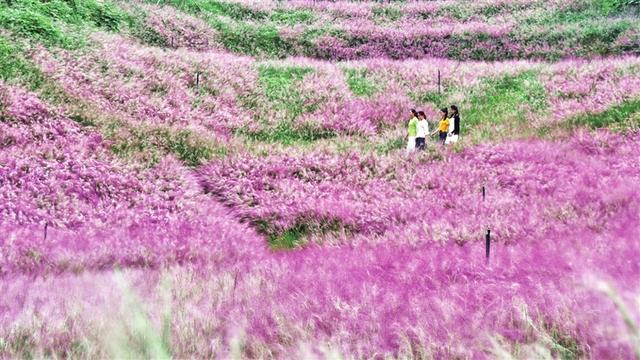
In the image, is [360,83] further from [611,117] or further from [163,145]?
[163,145]

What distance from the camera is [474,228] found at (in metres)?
9.52

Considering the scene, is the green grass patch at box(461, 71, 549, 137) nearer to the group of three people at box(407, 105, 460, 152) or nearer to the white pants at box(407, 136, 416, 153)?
the group of three people at box(407, 105, 460, 152)

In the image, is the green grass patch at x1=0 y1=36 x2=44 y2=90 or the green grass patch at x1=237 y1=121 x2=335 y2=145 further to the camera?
the green grass patch at x1=237 y1=121 x2=335 y2=145

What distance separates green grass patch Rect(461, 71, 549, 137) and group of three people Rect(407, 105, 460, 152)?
0.97m

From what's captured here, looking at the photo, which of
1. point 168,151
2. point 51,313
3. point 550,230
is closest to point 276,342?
point 51,313

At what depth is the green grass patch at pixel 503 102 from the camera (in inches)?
728

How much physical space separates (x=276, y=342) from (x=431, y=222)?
21.4 ft

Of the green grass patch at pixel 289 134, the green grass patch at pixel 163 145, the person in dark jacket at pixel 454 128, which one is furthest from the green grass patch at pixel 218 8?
the person in dark jacket at pixel 454 128

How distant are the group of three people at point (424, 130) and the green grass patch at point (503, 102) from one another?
0.97m

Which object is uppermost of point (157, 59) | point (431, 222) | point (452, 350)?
point (157, 59)

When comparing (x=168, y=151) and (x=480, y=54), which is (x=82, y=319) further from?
(x=480, y=54)

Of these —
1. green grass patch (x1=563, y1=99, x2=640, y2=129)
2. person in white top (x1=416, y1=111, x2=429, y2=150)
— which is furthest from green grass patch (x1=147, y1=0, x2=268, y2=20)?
green grass patch (x1=563, y1=99, x2=640, y2=129)

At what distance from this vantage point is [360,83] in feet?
75.8

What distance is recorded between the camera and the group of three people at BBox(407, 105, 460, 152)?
16.5 metres
